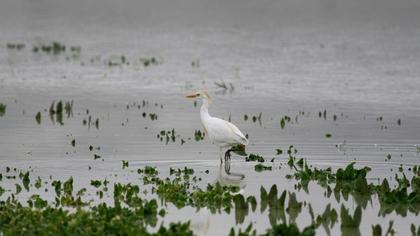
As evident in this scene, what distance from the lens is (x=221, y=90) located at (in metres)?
29.5

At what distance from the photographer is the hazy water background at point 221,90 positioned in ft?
58.9

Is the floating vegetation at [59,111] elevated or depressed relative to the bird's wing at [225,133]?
elevated

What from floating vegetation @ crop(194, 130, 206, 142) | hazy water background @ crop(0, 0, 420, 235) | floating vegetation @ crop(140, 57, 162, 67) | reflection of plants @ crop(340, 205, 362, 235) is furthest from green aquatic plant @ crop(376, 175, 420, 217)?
floating vegetation @ crop(140, 57, 162, 67)

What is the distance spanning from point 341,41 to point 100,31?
13943 millimetres

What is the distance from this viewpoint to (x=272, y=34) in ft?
162

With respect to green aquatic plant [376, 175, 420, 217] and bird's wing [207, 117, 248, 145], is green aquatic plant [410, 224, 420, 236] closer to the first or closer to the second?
green aquatic plant [376, 175, 420, 217]

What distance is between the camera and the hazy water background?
58.9 feet

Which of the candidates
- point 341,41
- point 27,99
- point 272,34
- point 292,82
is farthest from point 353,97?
point 272,34

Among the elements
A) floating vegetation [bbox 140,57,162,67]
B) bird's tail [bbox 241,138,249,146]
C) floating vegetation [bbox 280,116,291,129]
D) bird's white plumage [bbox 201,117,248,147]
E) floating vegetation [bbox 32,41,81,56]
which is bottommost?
bird's tail [bbox 241,138,249,146]

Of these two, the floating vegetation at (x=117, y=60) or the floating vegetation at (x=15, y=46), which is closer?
the floating vegetation at (x=117, y=60)

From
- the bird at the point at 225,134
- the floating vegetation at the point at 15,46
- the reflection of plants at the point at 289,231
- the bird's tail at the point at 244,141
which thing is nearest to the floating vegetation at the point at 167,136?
the bird at the point at 225,134

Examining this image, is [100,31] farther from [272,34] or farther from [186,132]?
[186,132]

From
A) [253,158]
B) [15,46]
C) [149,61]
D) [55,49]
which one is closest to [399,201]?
[253,158]

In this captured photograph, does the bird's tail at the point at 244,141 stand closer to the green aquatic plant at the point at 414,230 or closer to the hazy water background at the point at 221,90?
the hazy water background at the point at 221,90
